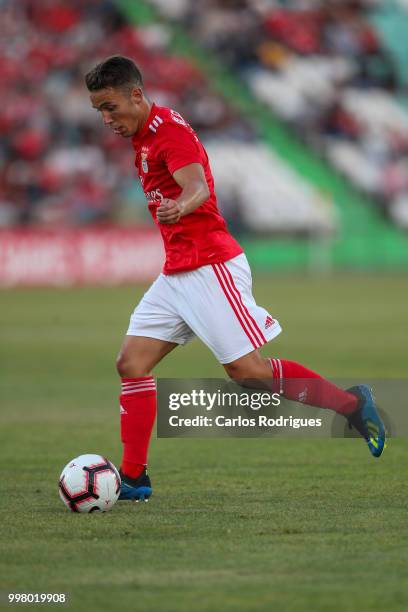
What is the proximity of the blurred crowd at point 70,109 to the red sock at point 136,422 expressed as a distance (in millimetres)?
21902

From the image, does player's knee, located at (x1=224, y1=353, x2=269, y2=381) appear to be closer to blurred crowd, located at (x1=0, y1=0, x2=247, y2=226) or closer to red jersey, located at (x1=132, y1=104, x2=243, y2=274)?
red jersey, located at (x1=132, y1=104, x2=243, y2=274)

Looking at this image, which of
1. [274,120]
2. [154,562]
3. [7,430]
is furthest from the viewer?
[274,120]

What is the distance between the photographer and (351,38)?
34.6 meters

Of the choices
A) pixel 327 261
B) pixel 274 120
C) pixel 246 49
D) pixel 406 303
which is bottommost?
pixel 406 303

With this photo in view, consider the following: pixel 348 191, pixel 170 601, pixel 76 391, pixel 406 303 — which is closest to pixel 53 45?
pixel 348 191

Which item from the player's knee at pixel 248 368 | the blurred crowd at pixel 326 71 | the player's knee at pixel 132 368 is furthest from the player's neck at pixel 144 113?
the blurred crowd at pixel 326 71

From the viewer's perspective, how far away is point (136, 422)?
19.9 feet

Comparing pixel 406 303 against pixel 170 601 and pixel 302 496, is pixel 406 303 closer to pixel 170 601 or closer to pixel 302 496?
pixel 302 496

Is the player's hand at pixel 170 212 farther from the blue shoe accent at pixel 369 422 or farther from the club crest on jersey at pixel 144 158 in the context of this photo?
the blue shoe accent at pixel 369 422

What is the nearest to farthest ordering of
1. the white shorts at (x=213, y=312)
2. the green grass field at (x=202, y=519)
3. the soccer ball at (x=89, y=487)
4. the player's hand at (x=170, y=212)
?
the green grass field at (x=202, y=519) < the player's hand at (x=170, y=212) < the soccer ball at (x=89, y=487) < the white shorts at (x=213, y=312)

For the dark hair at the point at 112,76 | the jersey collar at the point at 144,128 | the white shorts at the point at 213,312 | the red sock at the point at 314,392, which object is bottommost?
the red sock at the point at 314,392

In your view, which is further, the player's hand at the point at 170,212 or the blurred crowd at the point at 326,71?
the blurred crowd at the point at 326,71

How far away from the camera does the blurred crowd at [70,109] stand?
28453 mm

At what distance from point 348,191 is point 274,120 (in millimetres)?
2779
